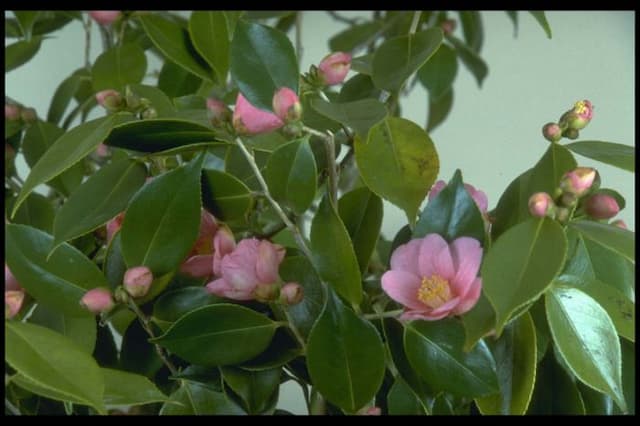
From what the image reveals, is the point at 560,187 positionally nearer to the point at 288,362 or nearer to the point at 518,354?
the point at 518,354

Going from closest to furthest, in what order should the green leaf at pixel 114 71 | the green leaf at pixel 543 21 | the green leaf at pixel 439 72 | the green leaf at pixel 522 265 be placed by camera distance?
1. the green leaf at pixel 522 265
2. the green leaf at pixel 543 21
3. the green leaf at pixel 114 71
4. the green leaf at pixel 439 72

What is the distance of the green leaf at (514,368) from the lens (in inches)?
17.6

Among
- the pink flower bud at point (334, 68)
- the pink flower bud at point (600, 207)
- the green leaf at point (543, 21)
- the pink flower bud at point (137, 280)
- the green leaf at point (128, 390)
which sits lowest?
the green leaf at point (128, 390)

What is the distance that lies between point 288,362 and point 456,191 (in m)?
0.15

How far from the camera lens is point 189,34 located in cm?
81

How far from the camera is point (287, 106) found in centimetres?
48

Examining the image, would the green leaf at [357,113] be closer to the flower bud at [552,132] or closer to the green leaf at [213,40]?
the flower bud at [552,132]

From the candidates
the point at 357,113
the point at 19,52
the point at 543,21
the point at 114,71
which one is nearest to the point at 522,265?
the point at 357,113

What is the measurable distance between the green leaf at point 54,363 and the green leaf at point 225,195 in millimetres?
121

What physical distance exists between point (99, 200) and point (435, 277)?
0.21 metres

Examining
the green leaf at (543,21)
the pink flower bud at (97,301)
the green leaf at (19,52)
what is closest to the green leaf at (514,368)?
the pink flower bud at (97,301)

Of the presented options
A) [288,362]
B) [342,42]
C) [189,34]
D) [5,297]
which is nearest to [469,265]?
[288,362]

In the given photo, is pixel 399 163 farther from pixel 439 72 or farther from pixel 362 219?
pixel 439 72

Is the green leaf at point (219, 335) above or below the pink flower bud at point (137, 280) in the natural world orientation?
below
